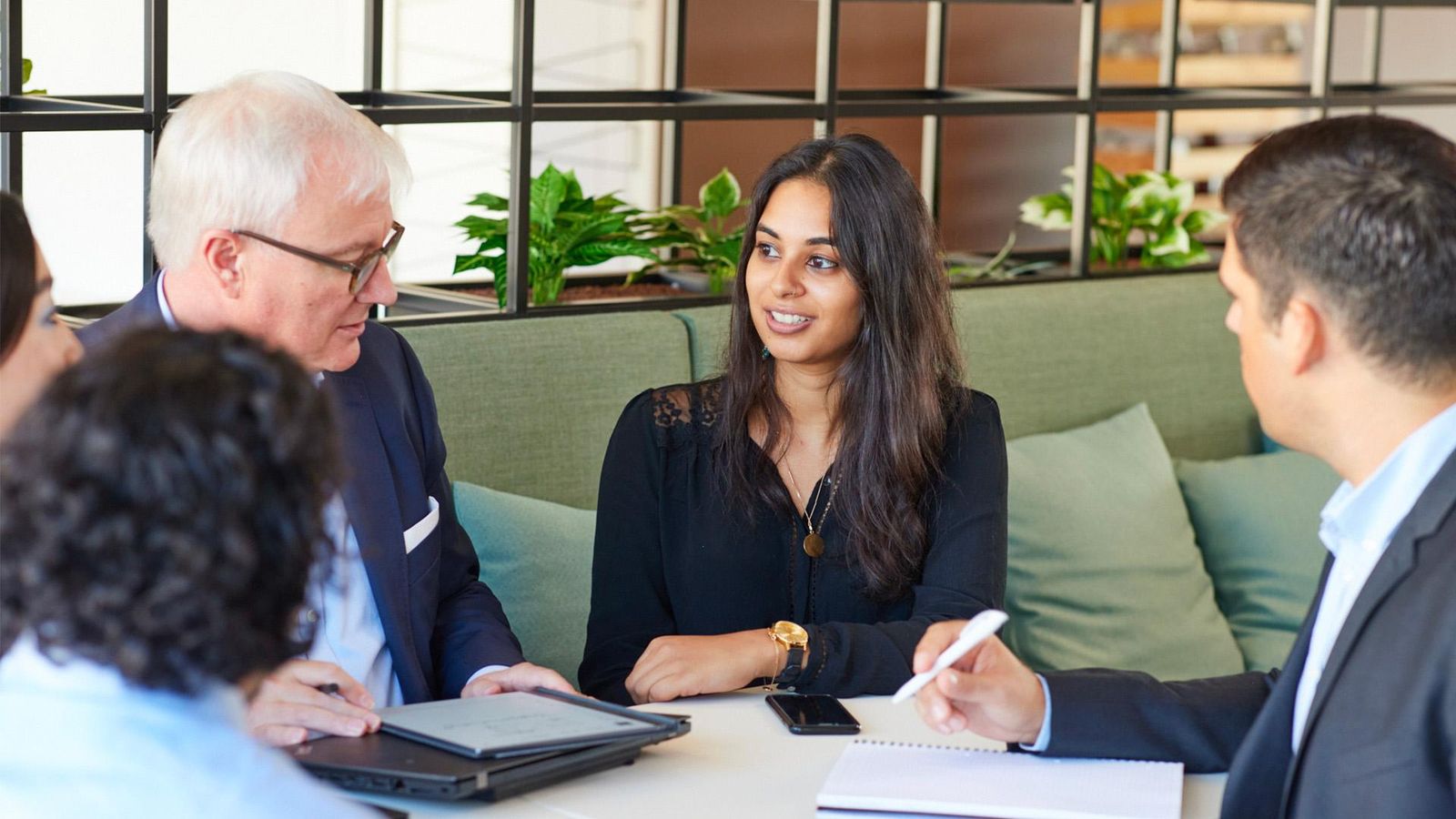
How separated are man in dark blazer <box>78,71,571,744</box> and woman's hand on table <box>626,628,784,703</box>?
95 millimetres

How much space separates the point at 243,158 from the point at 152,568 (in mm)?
990

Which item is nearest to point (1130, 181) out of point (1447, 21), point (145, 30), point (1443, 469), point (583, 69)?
point (583, 69)

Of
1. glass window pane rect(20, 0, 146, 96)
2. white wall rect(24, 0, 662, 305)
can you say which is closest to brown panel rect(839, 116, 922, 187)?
white wall rect(24, 0, 662, 305)

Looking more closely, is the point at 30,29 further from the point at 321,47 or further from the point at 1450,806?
the point at 1450,806

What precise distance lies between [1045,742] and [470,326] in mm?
1258

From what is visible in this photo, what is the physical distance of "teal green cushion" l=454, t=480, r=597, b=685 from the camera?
2336 mm

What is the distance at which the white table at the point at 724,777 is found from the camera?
1341 mm

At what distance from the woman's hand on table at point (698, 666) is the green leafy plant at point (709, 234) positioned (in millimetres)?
1162

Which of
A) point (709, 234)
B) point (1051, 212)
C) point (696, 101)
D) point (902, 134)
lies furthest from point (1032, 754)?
point (902, 134)

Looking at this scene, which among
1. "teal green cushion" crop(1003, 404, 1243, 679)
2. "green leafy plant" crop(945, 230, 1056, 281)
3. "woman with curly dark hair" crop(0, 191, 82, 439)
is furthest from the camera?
"green leafy plant" crop(945, 230, 1056, 281)

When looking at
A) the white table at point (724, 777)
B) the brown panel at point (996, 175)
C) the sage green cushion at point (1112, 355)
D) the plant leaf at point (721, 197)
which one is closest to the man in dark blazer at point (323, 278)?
the white table at point (724, 777)

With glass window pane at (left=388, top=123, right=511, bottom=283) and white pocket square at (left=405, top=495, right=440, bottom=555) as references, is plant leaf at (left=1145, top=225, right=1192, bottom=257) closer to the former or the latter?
glass window pane at (left=388, top=123, right=511, bottom=283)

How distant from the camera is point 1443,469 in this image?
1223 mm

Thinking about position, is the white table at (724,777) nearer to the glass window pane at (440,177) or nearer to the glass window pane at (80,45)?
the glass window pane at (80,45)
